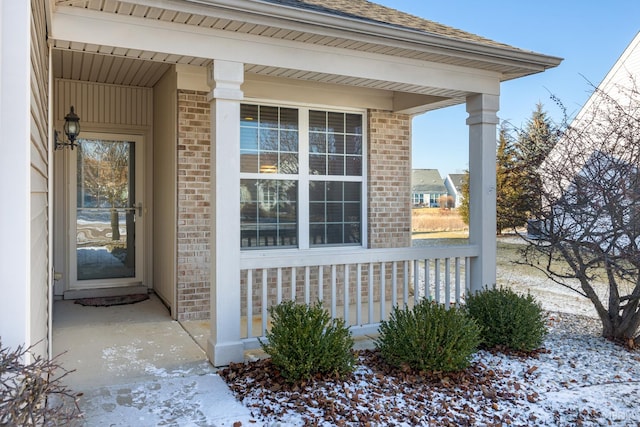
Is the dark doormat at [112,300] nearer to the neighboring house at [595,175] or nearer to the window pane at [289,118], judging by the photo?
the window pane at [289,118]

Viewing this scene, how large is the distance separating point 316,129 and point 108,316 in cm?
328

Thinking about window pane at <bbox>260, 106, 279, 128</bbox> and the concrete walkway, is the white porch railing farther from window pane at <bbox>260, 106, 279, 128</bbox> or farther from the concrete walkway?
window pane at <bbox>260, 106, 279, 128</bbox>

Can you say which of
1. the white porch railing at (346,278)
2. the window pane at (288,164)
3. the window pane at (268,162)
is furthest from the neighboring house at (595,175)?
the window pane at (268,162)

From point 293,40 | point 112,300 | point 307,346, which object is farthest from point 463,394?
point 112,300

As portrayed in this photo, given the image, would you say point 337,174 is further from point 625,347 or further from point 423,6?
point 423,6

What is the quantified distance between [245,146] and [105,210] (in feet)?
7.61

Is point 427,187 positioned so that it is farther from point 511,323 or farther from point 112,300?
point 511,323

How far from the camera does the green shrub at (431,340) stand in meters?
3.84

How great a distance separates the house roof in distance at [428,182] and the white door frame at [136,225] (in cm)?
3090

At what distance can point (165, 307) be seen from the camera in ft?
19.9

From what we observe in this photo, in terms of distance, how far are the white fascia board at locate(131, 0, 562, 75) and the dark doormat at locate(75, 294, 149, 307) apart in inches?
156

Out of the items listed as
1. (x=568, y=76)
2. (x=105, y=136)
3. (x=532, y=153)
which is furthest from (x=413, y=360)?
(x=568, y=76)

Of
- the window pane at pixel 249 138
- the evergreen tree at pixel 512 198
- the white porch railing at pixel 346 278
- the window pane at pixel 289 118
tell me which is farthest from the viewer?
the window pane at pixel 289 118

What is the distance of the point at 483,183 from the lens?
17.3ft
